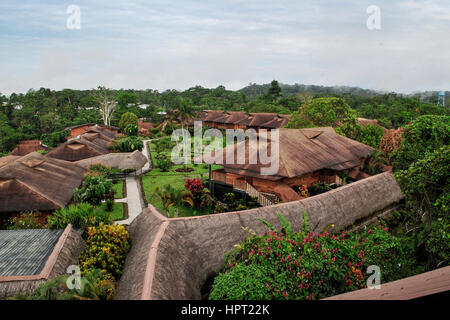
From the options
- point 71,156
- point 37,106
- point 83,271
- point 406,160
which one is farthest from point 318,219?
point 37,106

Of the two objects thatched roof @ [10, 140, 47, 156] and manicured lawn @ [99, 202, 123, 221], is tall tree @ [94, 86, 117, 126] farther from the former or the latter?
manicured lawn @ [99, 202, 123, 221]

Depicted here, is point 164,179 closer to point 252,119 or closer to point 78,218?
point 78,218

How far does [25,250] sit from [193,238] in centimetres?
522

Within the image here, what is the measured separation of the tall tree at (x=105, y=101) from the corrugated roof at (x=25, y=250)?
5370cm

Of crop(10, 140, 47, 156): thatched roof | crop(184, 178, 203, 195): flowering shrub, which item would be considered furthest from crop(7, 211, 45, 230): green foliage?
crop(10, 140, 47, 156): thatched roof

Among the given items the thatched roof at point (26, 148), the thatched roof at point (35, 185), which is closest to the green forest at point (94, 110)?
the thatched roof at point (26, 148)

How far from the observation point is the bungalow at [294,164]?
630 inches

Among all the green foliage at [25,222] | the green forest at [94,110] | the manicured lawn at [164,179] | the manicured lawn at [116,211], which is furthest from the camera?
the green forest at [94,110]

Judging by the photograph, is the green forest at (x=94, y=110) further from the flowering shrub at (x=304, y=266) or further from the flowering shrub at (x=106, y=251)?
the flowering shrub at (x=304, y=266)

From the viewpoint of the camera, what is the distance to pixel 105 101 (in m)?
59.8

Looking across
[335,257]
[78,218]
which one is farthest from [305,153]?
[78,218]

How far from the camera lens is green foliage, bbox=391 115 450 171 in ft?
35.2

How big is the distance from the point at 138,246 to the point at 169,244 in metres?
1.46

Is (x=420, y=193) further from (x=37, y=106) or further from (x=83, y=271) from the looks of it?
(x=37, y=106)
